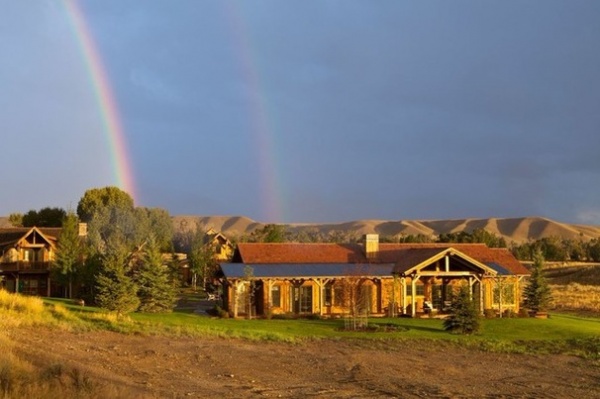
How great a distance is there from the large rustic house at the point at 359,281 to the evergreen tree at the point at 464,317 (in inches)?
257

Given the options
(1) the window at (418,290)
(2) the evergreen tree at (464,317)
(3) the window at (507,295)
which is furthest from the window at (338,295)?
(3) the window at (507,295)

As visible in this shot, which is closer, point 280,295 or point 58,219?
point 280,295

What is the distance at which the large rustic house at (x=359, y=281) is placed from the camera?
39.1 meters

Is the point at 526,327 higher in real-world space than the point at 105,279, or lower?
lower

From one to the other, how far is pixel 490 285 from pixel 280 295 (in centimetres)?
1387

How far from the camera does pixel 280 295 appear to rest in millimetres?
40125

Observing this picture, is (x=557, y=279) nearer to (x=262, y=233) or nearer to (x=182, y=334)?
(x=262, y=233)

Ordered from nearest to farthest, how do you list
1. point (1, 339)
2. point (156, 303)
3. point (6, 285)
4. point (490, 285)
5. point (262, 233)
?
point (1, 339)
point (156, 303)
point (490, 285)
point (6, 285)
point (262, 233)

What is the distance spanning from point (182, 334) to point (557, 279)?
60.5 m

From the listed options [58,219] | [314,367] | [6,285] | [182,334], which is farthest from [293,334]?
[58,219]

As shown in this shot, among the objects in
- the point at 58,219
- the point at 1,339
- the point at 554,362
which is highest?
the point at 58,219

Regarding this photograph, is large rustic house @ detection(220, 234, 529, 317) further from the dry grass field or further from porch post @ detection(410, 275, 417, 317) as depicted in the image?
the dry grass field

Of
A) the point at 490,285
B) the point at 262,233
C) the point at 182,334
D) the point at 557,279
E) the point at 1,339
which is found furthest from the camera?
the point at 262,233

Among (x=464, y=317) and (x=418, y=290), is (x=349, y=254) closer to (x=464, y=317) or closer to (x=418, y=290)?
(x=418, y=290)
